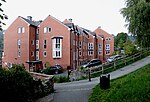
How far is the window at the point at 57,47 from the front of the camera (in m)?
47.6

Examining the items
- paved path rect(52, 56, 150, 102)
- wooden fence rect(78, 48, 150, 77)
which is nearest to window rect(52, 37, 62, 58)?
wooden fence rect(78, 48, 150, 77)

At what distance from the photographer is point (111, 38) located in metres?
68.2

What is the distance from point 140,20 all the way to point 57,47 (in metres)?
27.9

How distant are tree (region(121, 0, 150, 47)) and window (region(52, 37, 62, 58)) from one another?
25.9 meters

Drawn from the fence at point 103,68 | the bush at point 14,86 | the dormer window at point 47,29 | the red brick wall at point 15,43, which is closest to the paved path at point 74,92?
the bush at point 14,86

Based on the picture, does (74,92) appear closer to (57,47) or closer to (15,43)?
(57,47)

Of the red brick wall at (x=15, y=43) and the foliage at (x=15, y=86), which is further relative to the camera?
the red brick wall at (x=15, y=43)

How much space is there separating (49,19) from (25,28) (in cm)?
506

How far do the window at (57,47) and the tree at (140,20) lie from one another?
2587 cm

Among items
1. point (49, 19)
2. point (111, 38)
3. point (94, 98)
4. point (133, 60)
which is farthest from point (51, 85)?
point (111, 38)

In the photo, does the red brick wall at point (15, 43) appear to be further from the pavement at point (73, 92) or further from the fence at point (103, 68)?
the pavement at point (73, 92)

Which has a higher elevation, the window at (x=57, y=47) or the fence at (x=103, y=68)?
the window at (x=57, y=47)

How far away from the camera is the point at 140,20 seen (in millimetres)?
21328

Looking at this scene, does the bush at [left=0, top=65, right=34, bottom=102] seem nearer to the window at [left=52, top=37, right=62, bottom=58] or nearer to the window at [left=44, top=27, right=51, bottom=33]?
the window at [left=52, top=37, right=62, bottom=58]
